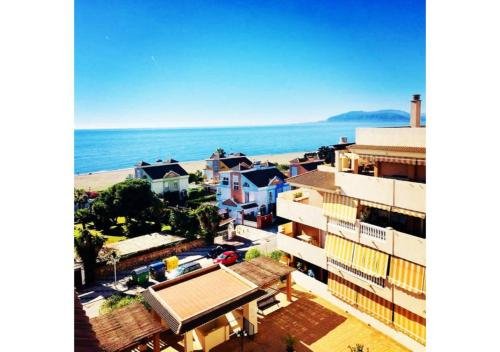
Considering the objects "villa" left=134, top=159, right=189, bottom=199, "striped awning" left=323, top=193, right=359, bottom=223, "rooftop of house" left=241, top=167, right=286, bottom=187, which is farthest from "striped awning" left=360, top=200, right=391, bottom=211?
"villa" left=134, top=159, right=189, bottom=199

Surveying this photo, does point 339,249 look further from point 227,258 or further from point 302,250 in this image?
point 227,258

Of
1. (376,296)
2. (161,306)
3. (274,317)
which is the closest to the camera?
(161,306)

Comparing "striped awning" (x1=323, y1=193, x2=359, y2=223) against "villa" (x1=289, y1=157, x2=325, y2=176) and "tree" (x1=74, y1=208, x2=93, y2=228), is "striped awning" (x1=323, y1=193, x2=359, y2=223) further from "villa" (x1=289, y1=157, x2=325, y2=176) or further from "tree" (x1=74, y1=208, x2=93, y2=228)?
"villa" (x1=289, y1=157, x2=325, y2=176)

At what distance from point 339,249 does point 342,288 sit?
1.20m

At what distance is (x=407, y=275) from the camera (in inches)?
321

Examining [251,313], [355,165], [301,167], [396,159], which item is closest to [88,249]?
[251,313]

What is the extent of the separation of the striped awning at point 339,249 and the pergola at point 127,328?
16.3 feet

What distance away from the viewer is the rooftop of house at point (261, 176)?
2373 cm

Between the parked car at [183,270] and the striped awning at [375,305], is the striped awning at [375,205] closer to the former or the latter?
the striped awning at [375,305]

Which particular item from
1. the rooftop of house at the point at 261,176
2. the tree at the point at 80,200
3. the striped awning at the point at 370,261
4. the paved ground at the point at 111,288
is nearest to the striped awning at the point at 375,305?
the striped awning at the point at 370,261
